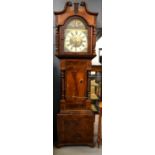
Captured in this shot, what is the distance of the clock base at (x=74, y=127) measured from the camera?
8.34 ft

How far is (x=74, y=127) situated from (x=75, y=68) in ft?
2.34

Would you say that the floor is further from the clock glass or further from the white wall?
the white wall

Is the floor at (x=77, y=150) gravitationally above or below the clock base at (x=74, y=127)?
below

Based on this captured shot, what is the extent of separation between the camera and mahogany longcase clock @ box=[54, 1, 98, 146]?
8.28 feet

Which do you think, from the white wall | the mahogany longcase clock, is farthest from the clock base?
the white wall
